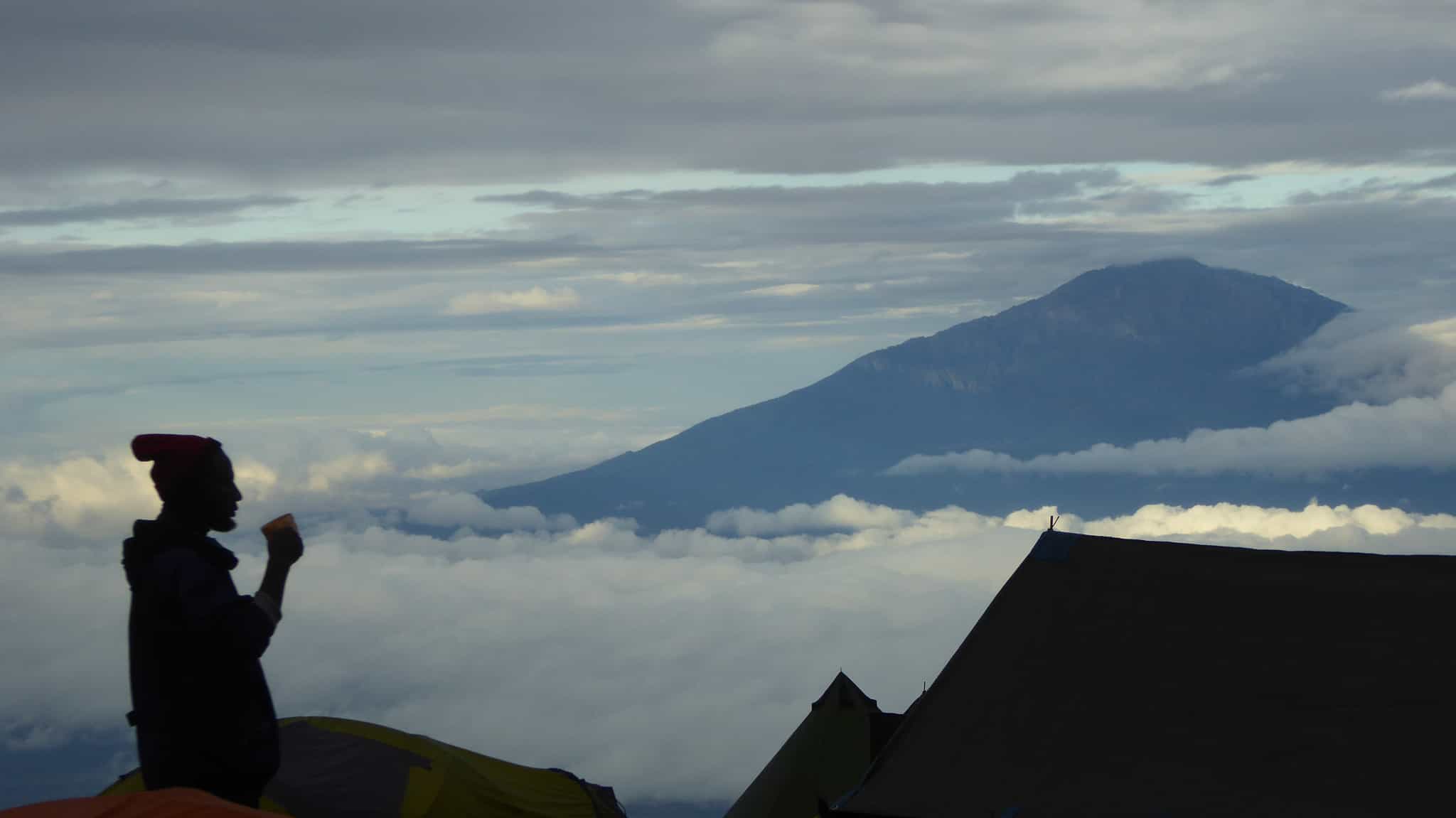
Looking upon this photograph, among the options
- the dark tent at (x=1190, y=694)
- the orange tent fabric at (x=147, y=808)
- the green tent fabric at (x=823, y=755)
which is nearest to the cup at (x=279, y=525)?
the orange tent fabric at (x=147, y=808)

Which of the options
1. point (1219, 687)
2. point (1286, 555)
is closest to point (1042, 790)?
point (1219, 687)

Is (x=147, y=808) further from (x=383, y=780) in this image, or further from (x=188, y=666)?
(x=383, y=780)

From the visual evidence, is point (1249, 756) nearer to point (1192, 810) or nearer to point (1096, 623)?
point (1192, 810)

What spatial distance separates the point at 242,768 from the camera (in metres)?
4.62

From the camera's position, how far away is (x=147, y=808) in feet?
12.7

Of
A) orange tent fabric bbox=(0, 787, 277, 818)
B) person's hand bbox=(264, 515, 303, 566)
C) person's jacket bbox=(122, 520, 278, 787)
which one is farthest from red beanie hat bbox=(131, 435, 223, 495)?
orange tent fabric bbox=(0, 787, 277, 818)

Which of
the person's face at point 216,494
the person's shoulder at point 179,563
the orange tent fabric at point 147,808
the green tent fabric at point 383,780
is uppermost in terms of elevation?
the person's face at point 216,494

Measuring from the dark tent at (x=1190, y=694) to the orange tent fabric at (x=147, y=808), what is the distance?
19.1 ft

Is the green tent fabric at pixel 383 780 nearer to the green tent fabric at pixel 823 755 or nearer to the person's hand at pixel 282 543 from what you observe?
the green tent fabric at pixel 823 755

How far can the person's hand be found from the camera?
14.9 ft

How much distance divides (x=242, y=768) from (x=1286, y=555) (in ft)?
28.5

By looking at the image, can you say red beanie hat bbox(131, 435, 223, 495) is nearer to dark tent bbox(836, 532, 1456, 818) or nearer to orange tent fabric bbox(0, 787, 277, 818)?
orange tent fabric bbox(0, 787, 277, 818)

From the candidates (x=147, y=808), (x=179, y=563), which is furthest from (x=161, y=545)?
(x=147, y=808)

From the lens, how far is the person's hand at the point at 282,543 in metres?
4.53
